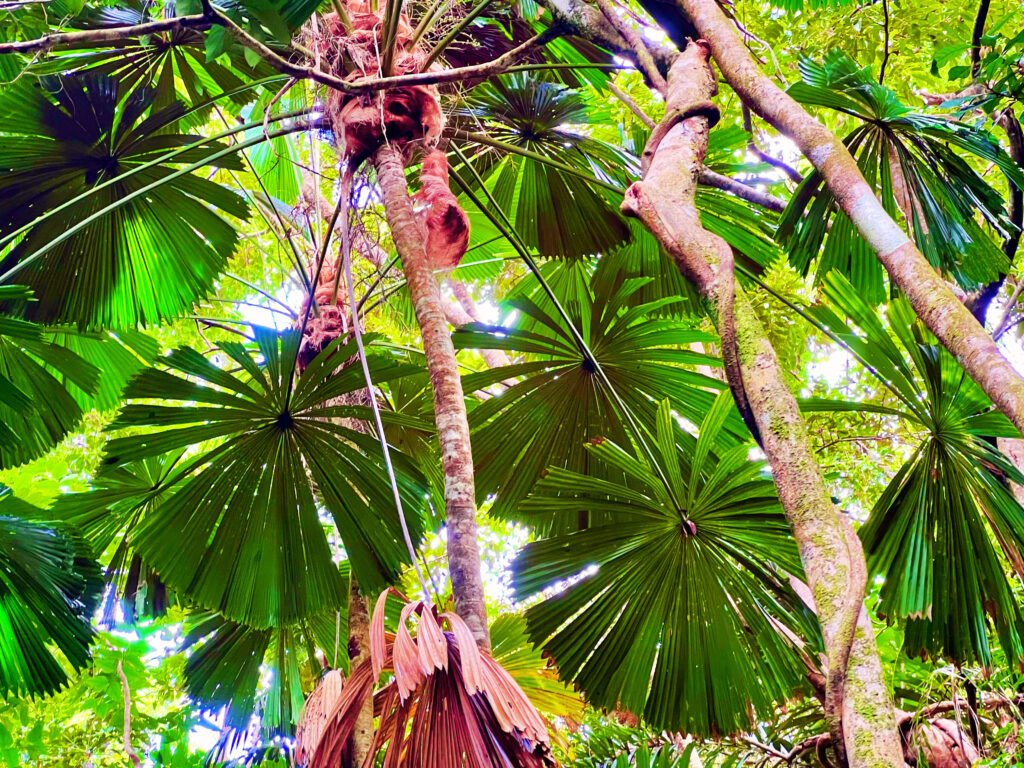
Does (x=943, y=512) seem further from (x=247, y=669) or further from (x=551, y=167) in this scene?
(x=247, y=669)

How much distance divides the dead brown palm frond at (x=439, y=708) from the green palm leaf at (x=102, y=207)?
2.05 meters

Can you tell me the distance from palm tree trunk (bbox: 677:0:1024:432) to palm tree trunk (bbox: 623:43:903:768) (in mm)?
94

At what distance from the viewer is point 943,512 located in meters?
2.31

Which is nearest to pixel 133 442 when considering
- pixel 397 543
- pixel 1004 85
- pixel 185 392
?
pixel 185 392

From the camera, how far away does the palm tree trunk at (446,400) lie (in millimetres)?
1688

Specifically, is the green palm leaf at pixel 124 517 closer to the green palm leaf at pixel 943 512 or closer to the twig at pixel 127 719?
the twig at pixel 127 719

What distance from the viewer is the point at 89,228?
9.36 feet

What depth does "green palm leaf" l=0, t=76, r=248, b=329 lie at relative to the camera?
2.72 m

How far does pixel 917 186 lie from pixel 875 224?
130 centimetres

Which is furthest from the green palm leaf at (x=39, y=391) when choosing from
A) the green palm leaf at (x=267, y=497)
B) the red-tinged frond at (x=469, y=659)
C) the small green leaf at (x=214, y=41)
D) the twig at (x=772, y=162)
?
the twig at (x=772, y=162)

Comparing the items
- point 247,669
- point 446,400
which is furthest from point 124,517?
point 446,400

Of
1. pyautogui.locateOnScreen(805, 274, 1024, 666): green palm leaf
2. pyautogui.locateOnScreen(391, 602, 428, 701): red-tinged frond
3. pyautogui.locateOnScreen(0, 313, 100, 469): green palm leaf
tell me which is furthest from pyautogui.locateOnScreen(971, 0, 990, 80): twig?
pyautogui.locateOnScreen(0, 313, 100, 469): green palm leaf

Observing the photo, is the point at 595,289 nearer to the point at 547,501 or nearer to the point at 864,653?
the point at 547,501

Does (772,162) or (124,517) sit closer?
(772,162)
